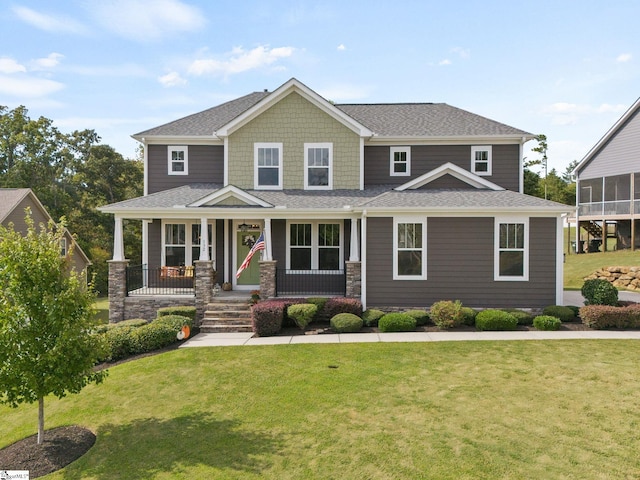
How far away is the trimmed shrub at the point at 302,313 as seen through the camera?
13.1 meters

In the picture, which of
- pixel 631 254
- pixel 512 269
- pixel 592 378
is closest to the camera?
pixel 592 378

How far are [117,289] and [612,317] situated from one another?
16.0m

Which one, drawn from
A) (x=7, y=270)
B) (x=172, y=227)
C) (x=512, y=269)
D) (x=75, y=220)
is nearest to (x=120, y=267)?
(x=172, y=227)

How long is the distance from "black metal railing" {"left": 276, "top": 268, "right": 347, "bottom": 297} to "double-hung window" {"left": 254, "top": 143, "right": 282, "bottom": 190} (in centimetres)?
360

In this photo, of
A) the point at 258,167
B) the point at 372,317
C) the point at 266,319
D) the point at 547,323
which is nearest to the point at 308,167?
the point at 258,167

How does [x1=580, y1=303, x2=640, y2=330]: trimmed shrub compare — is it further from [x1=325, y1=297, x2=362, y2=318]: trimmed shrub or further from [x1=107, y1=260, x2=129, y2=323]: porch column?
[x1=107, y1=260, x2=129, y2=323]: porch column

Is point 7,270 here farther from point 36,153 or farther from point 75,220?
point 36,153

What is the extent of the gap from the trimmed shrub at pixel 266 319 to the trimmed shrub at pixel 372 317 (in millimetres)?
2687

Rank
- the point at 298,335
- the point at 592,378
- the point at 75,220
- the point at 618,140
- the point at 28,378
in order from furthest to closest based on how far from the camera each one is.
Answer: the point at 75,220 < the point at 618,140 < the point at 298,335 < the point at 592,378 < the point at 28,378

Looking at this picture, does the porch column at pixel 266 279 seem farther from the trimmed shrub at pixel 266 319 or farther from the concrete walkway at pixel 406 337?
the concrete walkway at pixel 406 337

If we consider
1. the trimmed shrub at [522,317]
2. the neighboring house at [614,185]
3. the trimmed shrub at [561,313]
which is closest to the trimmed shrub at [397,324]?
the trimmed shrub at [522,317]

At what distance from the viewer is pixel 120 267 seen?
582 inches

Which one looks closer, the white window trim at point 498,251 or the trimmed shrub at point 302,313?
the trimmed shrub at point 302,313

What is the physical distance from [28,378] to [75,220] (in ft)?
120
